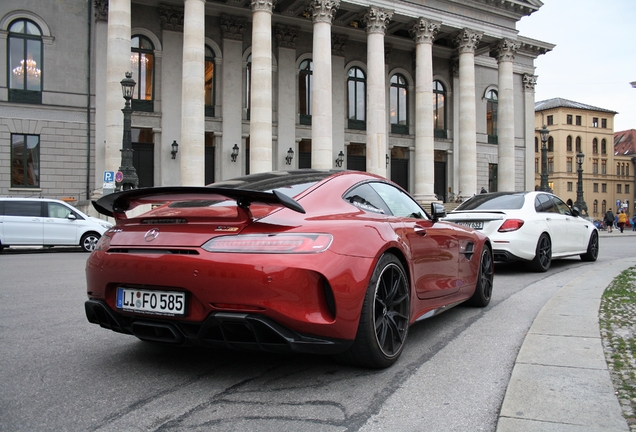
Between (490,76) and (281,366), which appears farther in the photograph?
(490,76)

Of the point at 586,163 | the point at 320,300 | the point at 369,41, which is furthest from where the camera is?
the point at 586,163

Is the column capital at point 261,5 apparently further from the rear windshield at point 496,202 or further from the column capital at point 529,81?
the column capital at point 529,81

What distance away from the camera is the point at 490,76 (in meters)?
43.4

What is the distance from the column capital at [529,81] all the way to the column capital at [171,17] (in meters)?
27.8

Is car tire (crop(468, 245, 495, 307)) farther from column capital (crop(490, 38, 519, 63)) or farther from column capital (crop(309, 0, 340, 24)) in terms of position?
column capital (crop(490, 38, 519, 63))

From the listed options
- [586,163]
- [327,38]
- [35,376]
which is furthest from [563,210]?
[586,163]

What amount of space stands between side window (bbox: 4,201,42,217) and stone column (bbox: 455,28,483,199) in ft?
83.4

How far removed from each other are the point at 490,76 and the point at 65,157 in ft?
103

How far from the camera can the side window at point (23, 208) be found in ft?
59.0

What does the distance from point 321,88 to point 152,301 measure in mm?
26022

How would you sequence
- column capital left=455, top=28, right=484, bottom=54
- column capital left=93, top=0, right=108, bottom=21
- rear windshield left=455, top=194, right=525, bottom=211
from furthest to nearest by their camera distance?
column capital left=455, top=28, right=484, bottom=54 → column capital left=93, top=0, right=108, bottom=21 → rear windshield left=455, top=194, right=525, bottom=211

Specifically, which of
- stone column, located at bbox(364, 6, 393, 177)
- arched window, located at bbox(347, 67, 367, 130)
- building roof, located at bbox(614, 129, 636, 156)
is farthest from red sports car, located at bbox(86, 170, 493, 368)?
building roof, located at bbox(614, 129, 636, 156)

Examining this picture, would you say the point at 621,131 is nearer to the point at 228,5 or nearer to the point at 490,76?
the point at 490,76

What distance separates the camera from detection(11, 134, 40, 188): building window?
91.8ft
